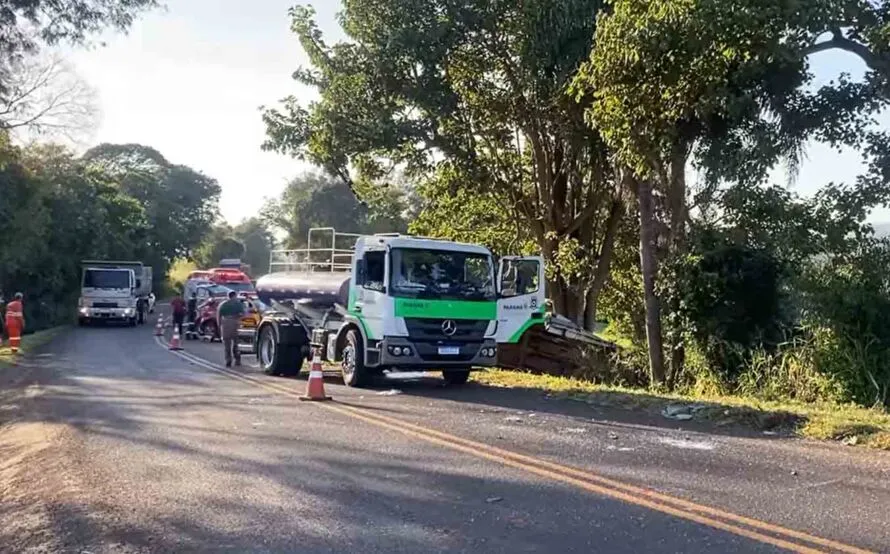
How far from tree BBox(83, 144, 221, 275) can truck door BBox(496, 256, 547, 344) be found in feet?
180

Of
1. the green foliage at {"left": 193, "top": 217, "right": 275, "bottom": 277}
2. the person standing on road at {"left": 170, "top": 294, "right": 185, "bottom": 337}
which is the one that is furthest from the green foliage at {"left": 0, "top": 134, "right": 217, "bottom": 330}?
the green foliage at {"left": 193, "top": 217, "right": 275, "bottom": 277}

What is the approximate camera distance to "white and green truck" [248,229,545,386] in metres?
15.3

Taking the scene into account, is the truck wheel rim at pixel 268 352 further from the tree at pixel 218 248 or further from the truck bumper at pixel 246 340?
the tree at pixel 218 248

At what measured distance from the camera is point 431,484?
7.85m

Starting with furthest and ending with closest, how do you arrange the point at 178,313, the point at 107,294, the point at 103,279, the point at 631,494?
the point at 103,279 < the point at 107,294 < the point at 178,313 < the point at 631,494

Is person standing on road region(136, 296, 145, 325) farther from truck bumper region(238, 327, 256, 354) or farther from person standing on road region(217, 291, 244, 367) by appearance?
truck bumper region(238, 327, 256, 354)

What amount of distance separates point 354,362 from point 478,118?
316 inches

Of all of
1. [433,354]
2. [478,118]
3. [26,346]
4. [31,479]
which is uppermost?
[478,118]

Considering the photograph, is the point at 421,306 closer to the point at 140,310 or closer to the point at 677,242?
the point at 677,242

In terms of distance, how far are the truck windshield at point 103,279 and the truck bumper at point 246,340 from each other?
2194 centimetres

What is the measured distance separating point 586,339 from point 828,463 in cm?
1163

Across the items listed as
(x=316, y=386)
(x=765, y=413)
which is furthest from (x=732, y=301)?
(x=316, y=386)

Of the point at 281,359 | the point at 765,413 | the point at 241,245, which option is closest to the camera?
the point at 765,413

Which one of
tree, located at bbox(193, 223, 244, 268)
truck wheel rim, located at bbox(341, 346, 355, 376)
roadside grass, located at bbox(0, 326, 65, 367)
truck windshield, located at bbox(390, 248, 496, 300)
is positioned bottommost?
roadside grass, located at bbox(0, 326, 65, 367)
